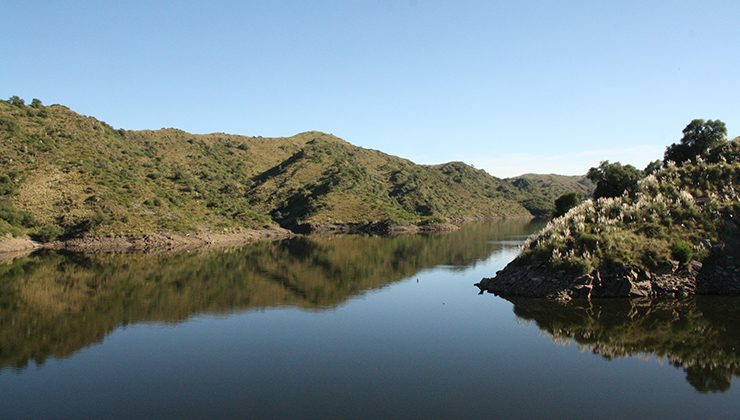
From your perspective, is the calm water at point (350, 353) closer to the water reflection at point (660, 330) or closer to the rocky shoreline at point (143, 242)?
the water reflection at point (660, 330)

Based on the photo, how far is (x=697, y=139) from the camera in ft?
277

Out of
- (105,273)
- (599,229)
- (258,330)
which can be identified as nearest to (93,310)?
(258,330)

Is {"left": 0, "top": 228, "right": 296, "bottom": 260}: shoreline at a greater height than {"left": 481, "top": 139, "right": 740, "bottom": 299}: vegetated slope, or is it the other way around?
{"left": 481, "top": 139, "right": 740, "bottom": 299}: vegetated slope

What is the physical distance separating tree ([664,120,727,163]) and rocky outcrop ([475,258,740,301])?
135ft

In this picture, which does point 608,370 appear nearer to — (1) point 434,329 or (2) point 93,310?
(1) point 434,329

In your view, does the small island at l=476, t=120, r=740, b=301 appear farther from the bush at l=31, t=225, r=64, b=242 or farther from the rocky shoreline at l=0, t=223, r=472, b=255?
the bush at l=31, t=225, r=64, b=242

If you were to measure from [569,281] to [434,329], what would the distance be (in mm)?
16558

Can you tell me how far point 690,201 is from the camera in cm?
5703

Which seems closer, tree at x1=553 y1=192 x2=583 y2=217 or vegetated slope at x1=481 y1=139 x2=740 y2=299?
vegetated slope at x1=481 y1=139 x2=740 y2=299

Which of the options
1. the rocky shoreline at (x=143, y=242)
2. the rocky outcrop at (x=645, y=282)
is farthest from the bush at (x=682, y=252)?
the rocky shoreline at (x=143, y=242)

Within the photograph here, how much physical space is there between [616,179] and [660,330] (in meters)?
67.7

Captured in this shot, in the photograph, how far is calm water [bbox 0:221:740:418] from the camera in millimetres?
24516

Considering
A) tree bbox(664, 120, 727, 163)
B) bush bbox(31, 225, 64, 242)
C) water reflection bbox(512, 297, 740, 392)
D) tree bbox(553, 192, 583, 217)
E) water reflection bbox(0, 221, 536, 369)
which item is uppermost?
tree bbox(664, 120, 727, 163)

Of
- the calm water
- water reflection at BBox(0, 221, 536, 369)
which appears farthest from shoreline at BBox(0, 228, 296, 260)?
the calm water
